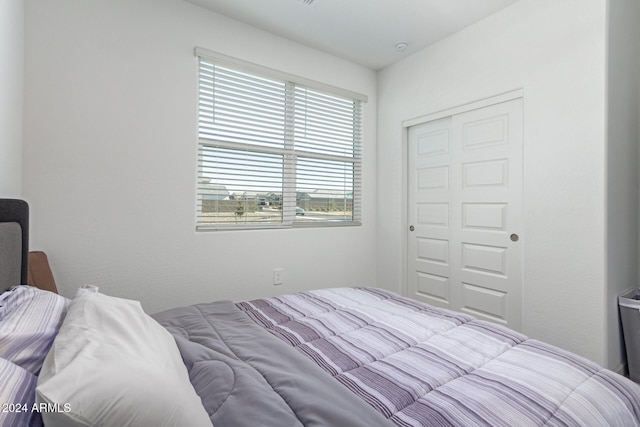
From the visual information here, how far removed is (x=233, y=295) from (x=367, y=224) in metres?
1.59

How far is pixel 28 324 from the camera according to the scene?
0.84 metres

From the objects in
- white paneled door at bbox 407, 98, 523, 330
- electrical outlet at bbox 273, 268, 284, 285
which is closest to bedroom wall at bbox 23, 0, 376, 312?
electrical outlet at bbox 273, 268, 284, 285

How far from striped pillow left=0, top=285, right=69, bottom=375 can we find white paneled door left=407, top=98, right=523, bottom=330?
274 cm

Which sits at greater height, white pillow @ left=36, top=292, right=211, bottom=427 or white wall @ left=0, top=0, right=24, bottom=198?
white wall @ left=0, top=0, right=24, bottom=198

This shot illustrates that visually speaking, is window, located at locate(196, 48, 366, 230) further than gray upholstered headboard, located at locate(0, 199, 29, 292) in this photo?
Yes

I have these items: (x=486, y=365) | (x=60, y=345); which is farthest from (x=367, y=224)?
(x=60, y=345)

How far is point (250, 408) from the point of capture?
79 centimetres

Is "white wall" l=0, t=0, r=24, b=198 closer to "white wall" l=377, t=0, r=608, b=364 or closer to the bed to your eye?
the bed

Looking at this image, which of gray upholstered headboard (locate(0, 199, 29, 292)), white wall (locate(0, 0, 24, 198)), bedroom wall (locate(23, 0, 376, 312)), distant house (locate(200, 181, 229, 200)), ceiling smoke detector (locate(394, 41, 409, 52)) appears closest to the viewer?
gray upholstered headboard (locate(0, 199, 29, 292))

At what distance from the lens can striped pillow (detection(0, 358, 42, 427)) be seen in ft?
1.69

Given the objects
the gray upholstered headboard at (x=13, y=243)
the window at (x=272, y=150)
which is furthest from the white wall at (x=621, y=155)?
the gray upholstered headboard at (x=13, y=243)

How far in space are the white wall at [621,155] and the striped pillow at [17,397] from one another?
2.73 metres

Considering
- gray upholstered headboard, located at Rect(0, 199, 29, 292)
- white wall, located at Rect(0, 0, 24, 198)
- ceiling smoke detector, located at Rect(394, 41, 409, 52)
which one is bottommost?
gray upholstered headboard, located at Rect(0, 199, 29, 292)

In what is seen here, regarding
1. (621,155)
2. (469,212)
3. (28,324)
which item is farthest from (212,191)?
(621,155)
